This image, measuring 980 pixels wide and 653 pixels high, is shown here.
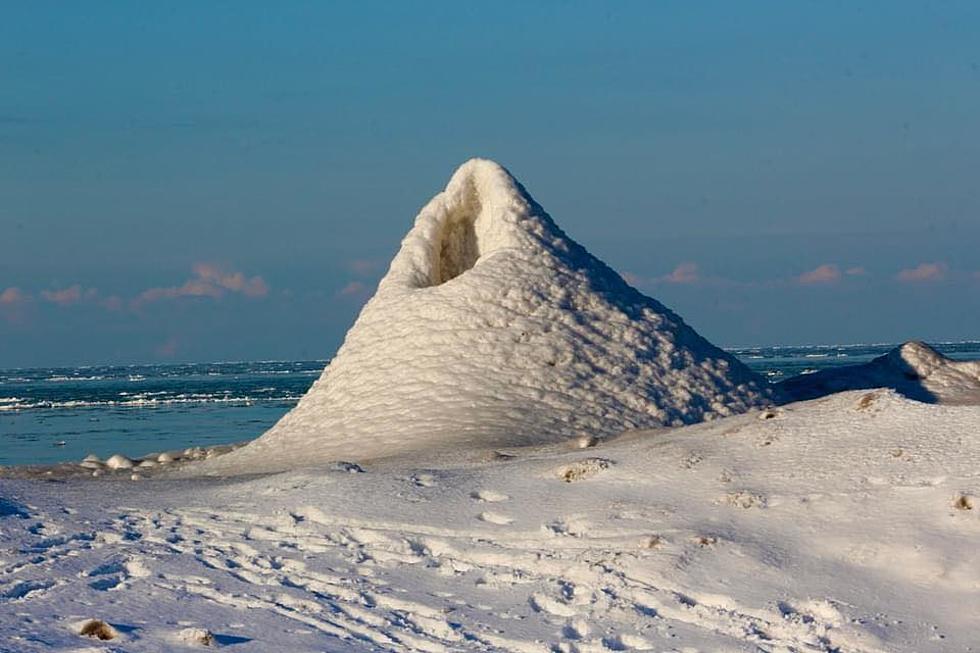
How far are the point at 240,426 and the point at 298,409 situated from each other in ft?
37.1

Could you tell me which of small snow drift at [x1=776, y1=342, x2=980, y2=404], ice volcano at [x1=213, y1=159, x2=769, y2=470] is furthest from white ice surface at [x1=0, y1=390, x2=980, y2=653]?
small snow drift at [x1=776, y1=342, x2=980, y2=404]

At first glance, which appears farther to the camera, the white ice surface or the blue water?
the blue water

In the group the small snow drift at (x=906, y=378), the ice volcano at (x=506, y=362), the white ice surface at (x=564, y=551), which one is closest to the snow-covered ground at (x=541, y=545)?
the white ice surface at (x=564, y=551)

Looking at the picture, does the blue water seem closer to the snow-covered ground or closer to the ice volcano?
the ice volcano

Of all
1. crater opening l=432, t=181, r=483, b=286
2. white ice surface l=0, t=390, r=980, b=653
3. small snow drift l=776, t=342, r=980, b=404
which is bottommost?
white ice surface l=0, t=390, r=980, b=653

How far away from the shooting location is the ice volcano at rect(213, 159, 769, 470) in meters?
12.3

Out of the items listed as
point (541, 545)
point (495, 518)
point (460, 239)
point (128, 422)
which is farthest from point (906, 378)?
point (128, 422)

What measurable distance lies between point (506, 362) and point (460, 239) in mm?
3324

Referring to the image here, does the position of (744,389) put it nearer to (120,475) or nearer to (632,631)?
(120,475)

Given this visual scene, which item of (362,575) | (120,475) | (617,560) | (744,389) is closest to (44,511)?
(362,575)

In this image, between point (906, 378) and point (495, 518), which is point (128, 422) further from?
point (495, 518)

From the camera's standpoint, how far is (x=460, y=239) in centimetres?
1599

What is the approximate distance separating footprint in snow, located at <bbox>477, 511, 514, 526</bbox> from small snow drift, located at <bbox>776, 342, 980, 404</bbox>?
8372 millimetres

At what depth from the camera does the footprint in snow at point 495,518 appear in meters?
7.38
